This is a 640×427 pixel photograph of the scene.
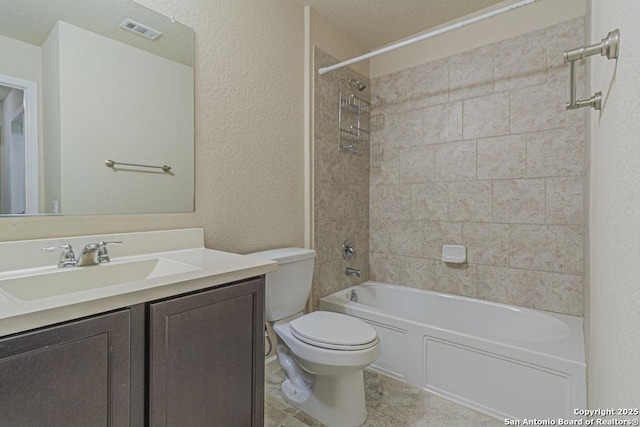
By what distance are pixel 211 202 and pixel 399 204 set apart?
157 cm

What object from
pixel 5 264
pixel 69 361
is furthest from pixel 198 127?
pixel 69 361

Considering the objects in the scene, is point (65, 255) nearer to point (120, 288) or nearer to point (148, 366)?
point (120, 288)

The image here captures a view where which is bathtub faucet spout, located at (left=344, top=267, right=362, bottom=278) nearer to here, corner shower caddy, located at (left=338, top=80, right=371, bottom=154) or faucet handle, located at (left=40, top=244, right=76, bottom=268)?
corner shower caddy, located at (left=338, top=80, right=371, bottom=154)

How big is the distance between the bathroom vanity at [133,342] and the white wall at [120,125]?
212 mm

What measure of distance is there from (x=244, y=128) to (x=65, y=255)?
3.52 feet

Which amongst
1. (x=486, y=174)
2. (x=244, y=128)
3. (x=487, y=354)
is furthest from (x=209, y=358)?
(x=486, y=174)

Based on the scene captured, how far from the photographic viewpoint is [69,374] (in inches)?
30.8

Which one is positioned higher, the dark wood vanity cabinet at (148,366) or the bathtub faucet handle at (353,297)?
the dark wood vanity cabinet at (148,366)

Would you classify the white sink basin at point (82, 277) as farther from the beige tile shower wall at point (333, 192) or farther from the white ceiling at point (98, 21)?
the beige tile shower wall at point (333, 192)

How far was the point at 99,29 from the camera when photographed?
1377mm

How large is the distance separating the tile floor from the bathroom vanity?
1.86 feet

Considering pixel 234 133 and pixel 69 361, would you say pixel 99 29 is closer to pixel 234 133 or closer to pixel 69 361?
pixel 234 133

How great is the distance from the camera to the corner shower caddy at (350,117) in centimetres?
256

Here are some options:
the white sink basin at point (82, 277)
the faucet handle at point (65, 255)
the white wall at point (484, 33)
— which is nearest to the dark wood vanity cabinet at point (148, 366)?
the white sink basin at point (82, 277)
